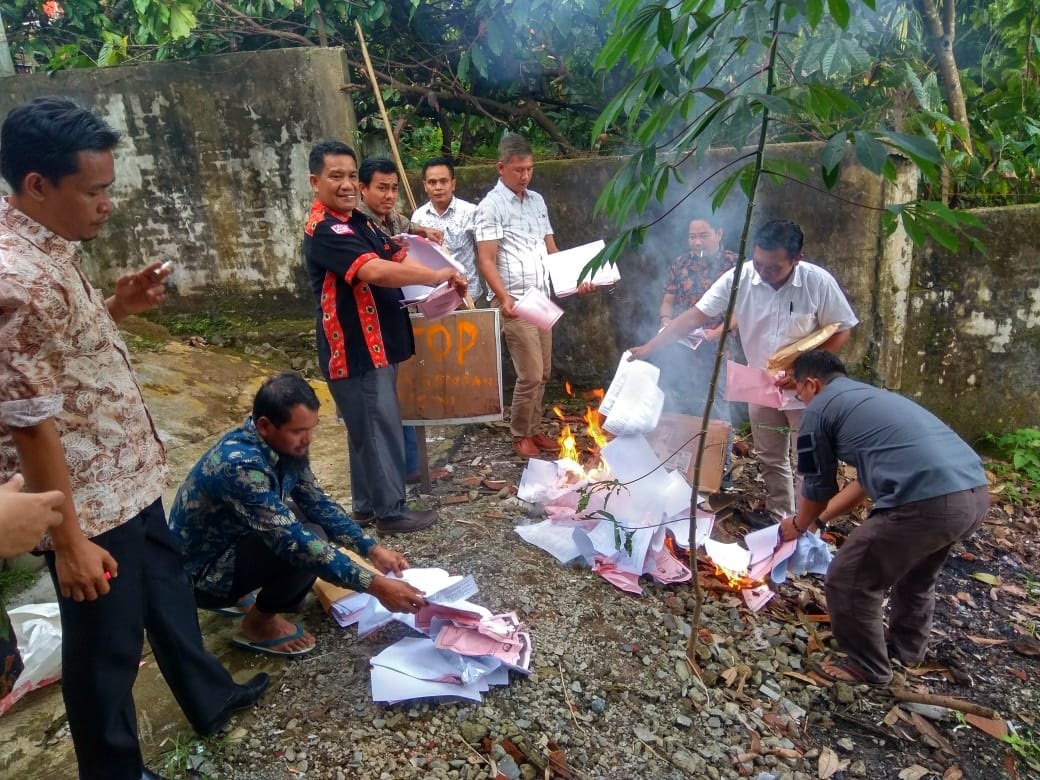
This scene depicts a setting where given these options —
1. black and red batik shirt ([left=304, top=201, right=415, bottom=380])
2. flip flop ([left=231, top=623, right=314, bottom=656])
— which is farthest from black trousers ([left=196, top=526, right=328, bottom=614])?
black and red batik shirt ([left=304, top=201, right=415, bottom=380])

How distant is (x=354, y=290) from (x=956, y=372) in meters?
5.03

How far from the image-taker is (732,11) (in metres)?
1.99

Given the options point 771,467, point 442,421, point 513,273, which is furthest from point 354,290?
point 771,467

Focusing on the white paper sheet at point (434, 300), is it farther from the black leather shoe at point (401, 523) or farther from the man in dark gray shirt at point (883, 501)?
the man in dark gray shirt at point (883, 501)

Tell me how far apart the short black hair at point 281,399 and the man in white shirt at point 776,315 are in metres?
2.25

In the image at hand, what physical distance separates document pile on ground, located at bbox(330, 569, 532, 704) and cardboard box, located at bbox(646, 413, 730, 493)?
208cm

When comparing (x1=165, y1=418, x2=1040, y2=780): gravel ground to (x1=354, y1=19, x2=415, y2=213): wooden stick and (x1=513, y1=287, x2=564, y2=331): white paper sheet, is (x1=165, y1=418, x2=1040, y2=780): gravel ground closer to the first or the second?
(x1=513, y1=287, x2=564, y2=331): white paper sheet

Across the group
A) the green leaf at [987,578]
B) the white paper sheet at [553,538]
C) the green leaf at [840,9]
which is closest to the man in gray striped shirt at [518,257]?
the white paper sheet at [553,538]

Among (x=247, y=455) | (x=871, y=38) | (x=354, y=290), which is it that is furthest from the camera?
(x=871, y=38)

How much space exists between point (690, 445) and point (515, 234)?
6.54 ft

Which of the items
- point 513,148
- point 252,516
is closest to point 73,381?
point 252,516

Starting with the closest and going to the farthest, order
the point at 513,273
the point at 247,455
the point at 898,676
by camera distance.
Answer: the point at 247,455
the point at 898,676
the point at 513,273

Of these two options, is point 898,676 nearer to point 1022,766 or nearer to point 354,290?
point 1022,766

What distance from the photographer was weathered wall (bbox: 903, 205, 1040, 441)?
5578mm
